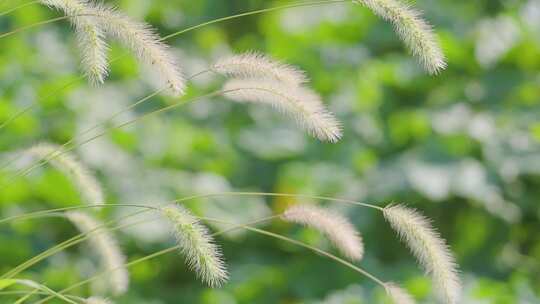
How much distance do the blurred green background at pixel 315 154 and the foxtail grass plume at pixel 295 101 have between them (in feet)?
6.42

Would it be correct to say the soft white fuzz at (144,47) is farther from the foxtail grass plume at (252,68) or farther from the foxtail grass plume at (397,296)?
the foxtail grass plume at (397,296)

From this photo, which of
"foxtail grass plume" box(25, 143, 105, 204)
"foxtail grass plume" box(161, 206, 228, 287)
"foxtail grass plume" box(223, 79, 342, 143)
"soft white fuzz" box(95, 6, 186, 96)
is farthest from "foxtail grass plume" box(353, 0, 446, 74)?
"foxtail grass plume" box(25, 143, 105, 204)

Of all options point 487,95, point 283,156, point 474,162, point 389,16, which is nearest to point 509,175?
point 474,162

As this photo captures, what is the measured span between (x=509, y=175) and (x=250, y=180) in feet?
3.36

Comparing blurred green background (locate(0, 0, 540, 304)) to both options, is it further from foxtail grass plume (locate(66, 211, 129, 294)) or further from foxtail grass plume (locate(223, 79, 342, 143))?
foxtail grass plume (locate(223, 79, 342, 143))

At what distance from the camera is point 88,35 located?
1.76 metres

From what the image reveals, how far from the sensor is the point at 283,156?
464 centimetres

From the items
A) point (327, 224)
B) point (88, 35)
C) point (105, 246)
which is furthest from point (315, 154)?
point (88, 35)

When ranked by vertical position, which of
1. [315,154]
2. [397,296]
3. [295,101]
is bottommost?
[397,296]

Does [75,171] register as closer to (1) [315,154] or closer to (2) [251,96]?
(2) [251,96]

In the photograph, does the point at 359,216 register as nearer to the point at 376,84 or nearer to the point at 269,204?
the point at 269,204

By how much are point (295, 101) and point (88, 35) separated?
0.34 m

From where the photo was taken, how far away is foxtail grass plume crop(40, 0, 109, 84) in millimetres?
1699

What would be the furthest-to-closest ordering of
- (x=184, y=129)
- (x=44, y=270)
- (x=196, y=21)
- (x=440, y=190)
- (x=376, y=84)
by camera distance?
(x=196, y=21)
(x=376, y=84)
(x=184, y=129)
(x=440, y=190)
(x=44, y=270)
